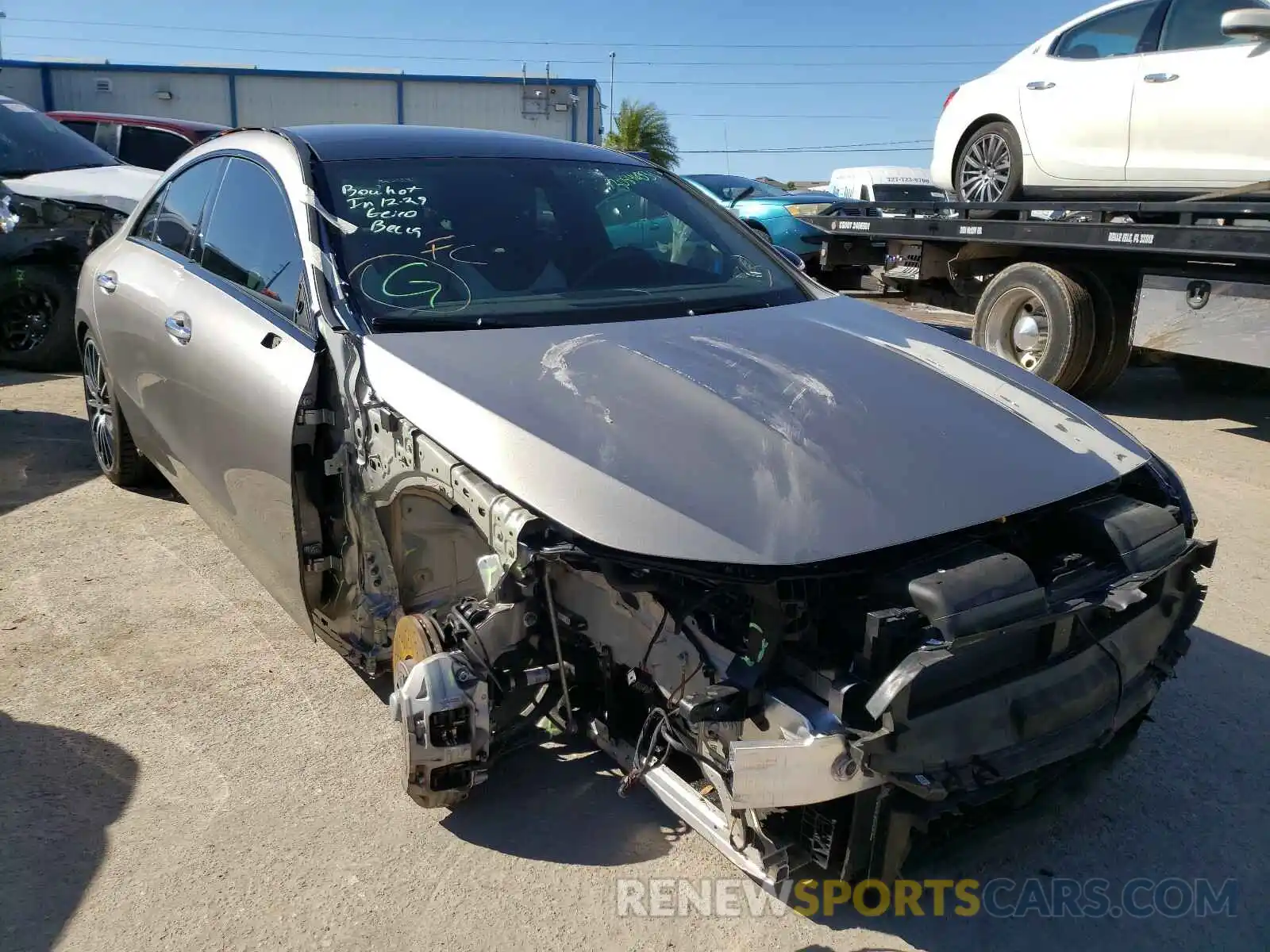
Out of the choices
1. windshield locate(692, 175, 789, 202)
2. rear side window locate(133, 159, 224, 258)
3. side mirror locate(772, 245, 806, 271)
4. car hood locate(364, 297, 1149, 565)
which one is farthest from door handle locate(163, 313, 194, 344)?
windshield locate(692, 175, 789, 202)

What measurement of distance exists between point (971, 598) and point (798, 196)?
13.0 m

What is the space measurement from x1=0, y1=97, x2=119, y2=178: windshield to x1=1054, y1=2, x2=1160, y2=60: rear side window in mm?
7514

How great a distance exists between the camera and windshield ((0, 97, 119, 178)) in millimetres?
7961

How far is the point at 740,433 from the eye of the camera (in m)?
2.39

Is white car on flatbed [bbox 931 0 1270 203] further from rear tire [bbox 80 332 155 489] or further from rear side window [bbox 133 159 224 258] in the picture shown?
rear tire [bbox 80 332 155 489]

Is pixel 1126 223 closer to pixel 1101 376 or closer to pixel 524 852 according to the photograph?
pixel 1101 376

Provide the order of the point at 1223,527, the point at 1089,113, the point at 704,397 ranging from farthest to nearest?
the point at 1089,113
the point at 1223,527
the point at 704,397

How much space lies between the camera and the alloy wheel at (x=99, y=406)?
4.82 m

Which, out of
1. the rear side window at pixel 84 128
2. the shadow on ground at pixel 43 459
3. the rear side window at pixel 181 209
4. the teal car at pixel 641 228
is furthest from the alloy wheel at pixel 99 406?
the rear side window at pixel 84 128

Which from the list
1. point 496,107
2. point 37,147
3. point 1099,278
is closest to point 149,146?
point 37,147

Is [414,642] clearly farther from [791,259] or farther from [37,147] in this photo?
[37,147]

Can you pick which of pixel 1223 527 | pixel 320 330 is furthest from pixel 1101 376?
pixel 320 330

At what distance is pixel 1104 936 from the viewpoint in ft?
7.86

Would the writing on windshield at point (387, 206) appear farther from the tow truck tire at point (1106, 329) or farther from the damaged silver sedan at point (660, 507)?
the tow truck tire at point (1106, 329)
